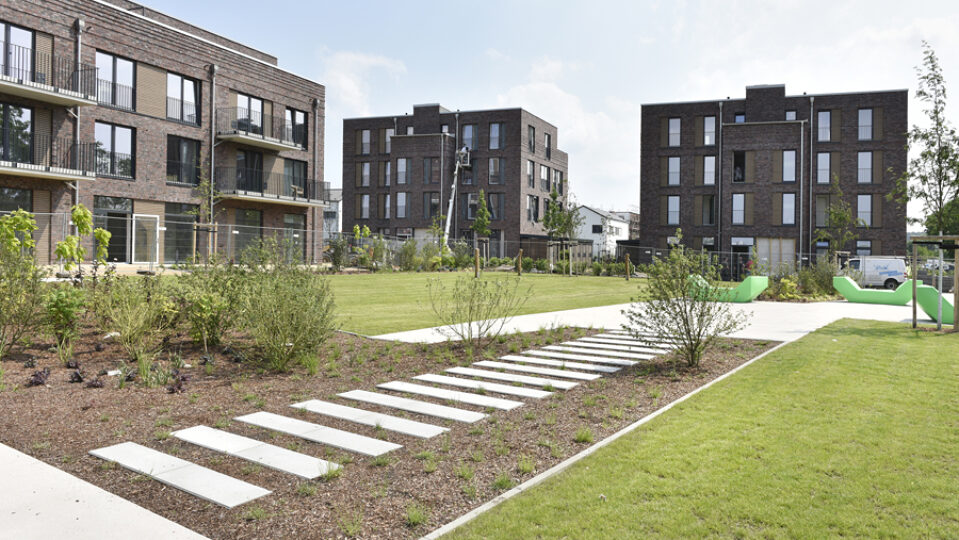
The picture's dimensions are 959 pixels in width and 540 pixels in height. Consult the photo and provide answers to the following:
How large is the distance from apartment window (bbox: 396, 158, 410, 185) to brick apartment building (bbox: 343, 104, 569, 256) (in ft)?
0.26

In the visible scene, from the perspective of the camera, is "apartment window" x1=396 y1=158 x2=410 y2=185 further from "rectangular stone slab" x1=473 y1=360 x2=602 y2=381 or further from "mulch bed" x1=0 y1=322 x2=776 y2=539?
"rectangular stone slab" x1=473 y1=360 x2=602 y2=381

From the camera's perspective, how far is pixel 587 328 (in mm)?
11180

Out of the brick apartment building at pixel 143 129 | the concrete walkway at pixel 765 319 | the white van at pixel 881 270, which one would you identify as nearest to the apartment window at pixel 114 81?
the brick apartment building at pixel 143 129

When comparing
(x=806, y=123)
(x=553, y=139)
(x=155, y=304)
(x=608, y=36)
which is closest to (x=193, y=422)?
(x=155, y=304)

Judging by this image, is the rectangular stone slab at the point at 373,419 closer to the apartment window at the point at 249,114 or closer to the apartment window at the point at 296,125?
the apartment window at the point at 249,114

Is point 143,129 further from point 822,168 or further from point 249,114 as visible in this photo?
point 822,168

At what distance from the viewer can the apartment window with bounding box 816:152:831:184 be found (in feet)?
132

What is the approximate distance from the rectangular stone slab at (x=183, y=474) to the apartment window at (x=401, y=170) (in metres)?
47.0

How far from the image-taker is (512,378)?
6879 mm

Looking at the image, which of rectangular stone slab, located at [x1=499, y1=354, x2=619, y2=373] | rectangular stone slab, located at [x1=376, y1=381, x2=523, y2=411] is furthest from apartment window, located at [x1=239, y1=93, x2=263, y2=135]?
rectangular stone slab, located at [x1=376, y1=381, x2=523, y2=411]

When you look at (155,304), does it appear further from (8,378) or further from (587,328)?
(587,328)

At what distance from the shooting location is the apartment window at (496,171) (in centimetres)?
4906

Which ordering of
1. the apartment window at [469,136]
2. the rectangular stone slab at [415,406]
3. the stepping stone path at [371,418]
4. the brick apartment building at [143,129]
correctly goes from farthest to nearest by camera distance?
the apartment window at [469,136] < the brick apartment building at [143,129] < the rectangular stone slab at [415,406] < the stepping stone path at [371,418]

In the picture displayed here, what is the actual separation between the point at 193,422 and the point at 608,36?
456 inches
